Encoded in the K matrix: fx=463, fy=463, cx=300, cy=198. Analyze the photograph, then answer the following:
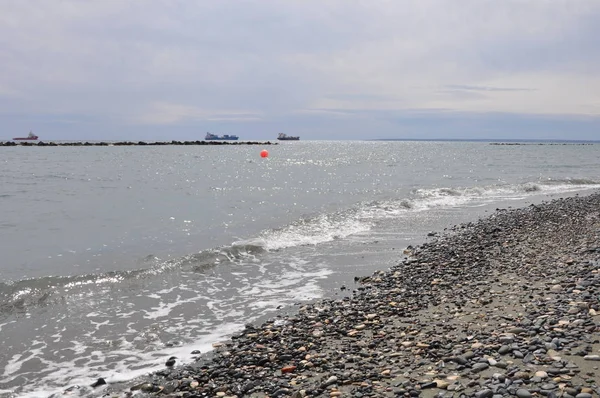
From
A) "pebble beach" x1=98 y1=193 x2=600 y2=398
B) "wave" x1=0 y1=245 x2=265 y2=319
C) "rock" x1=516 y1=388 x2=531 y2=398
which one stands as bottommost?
"wave" x1=0 y1=245 x2=265 y2=319

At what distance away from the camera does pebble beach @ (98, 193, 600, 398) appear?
5438mm

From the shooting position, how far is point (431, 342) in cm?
681

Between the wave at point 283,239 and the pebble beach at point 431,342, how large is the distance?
16.8 feet

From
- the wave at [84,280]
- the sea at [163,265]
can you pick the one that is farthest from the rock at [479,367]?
the wave at [84,280]

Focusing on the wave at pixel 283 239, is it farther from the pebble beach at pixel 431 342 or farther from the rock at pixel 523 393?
the rock at pixel 523 393

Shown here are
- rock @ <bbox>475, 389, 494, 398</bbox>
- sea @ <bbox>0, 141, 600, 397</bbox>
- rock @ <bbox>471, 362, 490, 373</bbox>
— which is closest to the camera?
rock @ <bbox>475, 389, 494, 398</bbox>

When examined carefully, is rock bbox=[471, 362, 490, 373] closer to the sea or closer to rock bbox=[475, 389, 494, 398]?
rock bbox=[475, 389, 494, 398]

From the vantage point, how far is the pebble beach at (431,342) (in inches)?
214

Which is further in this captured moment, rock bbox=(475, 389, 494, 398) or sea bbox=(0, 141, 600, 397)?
sea bbox=(0, 141, 600, 397)

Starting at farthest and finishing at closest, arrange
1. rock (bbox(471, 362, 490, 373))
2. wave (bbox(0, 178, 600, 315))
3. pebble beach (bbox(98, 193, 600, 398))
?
wave (bbox(0, 178, 600, 315)) → rock (bbox(471, 362, 490, 373)) → pebble beach (bbox(98, 193, 600, 398))

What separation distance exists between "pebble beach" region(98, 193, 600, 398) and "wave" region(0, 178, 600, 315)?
512 cm

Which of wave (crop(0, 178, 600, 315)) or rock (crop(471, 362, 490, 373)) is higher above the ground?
rock (crop(471, 362, 490, 373))

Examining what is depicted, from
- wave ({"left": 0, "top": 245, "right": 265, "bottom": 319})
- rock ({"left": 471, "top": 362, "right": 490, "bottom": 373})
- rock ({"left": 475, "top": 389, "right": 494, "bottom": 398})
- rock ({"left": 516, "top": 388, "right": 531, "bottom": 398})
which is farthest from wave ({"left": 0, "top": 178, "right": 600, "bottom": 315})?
rock ({"left": 516, "top": 388, "right": 531, "bottom": 398})

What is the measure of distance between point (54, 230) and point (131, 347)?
12941 mm
